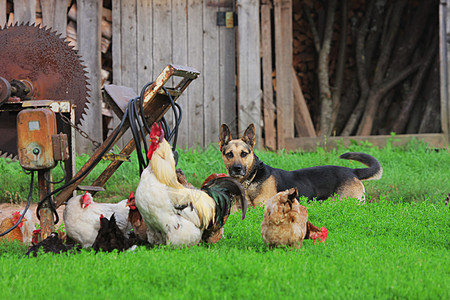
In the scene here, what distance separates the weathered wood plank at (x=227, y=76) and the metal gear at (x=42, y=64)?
174 inches

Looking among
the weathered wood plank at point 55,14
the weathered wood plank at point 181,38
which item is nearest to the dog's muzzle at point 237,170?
the weathered wood plank at point 181,38

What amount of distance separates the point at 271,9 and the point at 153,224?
7063 mm

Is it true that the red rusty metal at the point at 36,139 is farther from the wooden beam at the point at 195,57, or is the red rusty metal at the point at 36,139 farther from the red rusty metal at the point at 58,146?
the wooden beam at the point at 195,57

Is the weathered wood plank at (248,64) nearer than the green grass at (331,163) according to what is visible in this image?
No

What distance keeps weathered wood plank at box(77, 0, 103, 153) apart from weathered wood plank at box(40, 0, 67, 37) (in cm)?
Result: 26

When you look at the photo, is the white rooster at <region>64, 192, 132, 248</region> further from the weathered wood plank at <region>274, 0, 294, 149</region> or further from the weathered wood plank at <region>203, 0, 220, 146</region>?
the weathered wood plank at <region>274, 0, 294, 149</region>

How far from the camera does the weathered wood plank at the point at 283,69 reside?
9.79 m

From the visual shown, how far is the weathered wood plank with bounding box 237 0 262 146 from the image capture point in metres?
9.42

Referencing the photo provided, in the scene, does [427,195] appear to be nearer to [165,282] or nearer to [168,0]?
[165,282]

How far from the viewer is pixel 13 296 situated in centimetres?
282

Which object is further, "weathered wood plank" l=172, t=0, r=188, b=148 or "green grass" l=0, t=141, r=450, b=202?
"weathered wood plank" l=172, t=0, r=188, b=148

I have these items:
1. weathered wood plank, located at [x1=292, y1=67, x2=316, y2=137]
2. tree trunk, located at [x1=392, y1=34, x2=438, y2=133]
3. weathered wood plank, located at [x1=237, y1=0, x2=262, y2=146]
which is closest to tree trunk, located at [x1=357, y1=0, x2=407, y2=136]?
tree trunk, located at [x1=392, y1=34, x2=438, y2=133]

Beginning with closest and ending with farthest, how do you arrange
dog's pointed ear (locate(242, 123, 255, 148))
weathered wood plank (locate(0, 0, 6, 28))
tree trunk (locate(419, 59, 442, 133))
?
dog's pointed ear (locate(242, 123, 255, 148))
weathered wood plank (locate(0, 0, 6, 28))
tree trunk (locate(419, 59, 442, 133))

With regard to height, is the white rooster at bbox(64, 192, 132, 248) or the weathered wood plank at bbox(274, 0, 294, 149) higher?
the weathered wood plank at bbox(274, 0, 294, 149)
